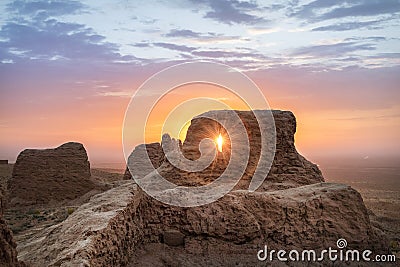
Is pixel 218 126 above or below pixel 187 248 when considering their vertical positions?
above

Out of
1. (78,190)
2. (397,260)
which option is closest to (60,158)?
(78,190)

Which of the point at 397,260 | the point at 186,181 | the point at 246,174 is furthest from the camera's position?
the point at 246,174

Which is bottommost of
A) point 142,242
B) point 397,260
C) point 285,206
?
point 397,260

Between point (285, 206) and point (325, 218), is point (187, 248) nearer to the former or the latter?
point (285, 206)

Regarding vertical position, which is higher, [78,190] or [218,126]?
[218,126]

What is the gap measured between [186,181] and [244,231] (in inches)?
108

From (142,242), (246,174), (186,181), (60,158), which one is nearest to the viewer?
(142,242)

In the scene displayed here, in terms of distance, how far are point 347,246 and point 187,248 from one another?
3106mm

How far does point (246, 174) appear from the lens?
10789mm

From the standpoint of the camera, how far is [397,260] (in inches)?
331

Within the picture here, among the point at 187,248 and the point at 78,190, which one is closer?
the point at 187,248

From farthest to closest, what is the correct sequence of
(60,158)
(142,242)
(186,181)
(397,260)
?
(60,158), (186,181), (397,260), (142,242)

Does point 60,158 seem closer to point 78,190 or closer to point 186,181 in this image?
point 78,190

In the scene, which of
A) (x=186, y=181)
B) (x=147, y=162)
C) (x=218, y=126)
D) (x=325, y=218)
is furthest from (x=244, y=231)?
(x=147, y=162)
